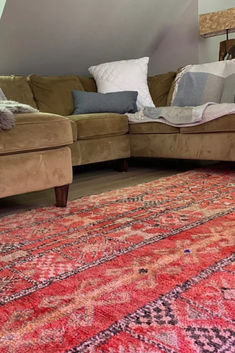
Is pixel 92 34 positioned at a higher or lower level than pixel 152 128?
higher

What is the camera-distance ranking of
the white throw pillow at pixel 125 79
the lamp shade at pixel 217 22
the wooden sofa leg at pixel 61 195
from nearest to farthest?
the wooden sofa leg at pixel 61 195 < the white throw pillow at pixel 125 79 < the lamp shade at pixel 217 22

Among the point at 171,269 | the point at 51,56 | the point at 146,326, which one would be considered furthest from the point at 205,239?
the point at 51,56

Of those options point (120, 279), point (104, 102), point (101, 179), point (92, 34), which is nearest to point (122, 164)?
point (101, 179)

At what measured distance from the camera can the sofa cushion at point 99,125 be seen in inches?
107

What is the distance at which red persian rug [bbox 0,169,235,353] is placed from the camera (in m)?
0.80

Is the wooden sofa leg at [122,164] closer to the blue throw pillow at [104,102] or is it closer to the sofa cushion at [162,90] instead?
the blue throw pillow at [104,102]

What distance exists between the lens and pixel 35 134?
182 cm

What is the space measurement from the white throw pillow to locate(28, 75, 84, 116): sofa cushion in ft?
1.04

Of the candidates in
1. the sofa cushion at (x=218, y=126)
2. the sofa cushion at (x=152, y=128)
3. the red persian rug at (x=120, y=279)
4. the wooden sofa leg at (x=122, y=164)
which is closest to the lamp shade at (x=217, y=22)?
the sofa cushion at (x=152, y=128)

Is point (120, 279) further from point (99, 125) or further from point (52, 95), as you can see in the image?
point (52, 95)

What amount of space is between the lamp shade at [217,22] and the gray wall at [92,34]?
298 millimetres

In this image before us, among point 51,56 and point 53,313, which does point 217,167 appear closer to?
point 51,56

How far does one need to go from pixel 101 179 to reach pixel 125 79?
111 cm

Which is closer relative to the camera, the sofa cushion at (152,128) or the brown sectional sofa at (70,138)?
the brown sectional sofa at (70,138)
